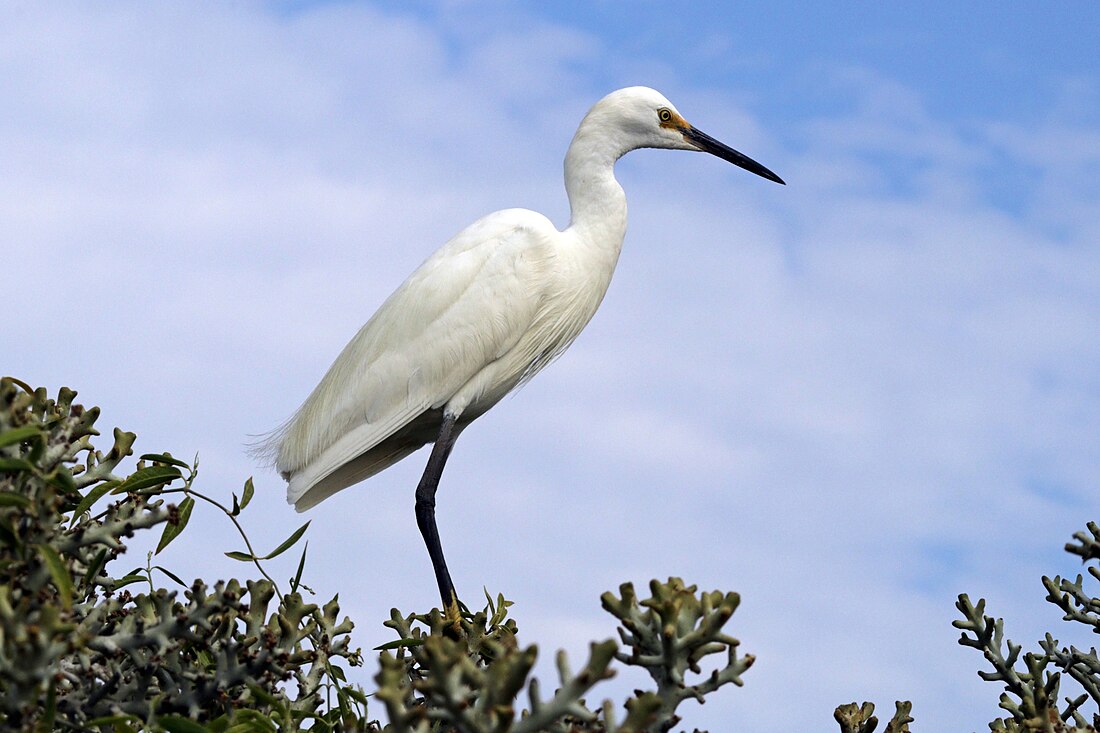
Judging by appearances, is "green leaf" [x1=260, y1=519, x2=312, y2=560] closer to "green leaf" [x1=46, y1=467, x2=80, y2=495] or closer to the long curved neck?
"green leaf" [x1=46, y1=467, x2=80, y2=495]

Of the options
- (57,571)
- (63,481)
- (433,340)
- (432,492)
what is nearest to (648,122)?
(433,340)

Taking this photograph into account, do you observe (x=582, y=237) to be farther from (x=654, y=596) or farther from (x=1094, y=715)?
(x=654, y=596)

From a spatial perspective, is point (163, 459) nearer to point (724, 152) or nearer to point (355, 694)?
point (355, 694)

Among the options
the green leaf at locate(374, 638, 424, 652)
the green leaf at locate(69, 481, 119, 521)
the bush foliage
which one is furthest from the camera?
the green leaf at locate(374, 638, 424, 652)

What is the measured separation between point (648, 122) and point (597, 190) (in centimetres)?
46

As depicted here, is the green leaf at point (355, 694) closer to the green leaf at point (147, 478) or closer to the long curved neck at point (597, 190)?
the green leaf at point (147, 478)

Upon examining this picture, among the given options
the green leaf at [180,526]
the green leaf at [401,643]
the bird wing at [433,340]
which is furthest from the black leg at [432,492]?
the green leaf at [180,526]

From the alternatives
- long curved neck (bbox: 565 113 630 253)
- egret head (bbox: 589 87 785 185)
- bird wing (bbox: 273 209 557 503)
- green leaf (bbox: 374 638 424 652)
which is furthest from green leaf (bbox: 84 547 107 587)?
egret head (bbox: 589 87 785 185)

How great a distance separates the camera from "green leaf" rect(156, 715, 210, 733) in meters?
2.12

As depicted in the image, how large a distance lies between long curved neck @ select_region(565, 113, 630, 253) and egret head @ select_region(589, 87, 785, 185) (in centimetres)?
6

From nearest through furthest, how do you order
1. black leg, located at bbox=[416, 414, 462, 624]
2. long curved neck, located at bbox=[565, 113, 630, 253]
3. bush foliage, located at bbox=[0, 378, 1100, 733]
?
bush foliage, located at bbox=[0, 378, 1100, 733], black leg, located at bbox=[416, 414, 462, 624], long curved neck, located at bbox=[565, 113, 630, 253]

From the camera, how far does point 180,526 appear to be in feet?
9.68

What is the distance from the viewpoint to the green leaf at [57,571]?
194 cm

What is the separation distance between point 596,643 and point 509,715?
0.14m
